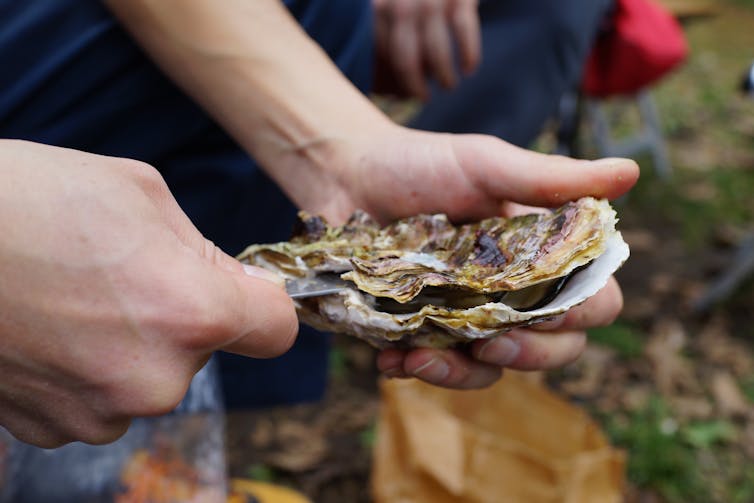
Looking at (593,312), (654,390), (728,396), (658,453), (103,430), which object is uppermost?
(103,430)

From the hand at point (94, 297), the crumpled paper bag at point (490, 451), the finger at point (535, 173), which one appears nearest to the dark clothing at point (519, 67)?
the crumpled paper bag at point (490, 451)

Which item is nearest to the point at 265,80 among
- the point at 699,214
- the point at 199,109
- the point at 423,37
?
the point at 199,109

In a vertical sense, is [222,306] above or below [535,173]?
above

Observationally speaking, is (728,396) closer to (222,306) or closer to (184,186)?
(184,186)

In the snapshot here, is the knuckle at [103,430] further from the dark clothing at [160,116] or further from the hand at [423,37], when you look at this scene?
the hand at [423,37]

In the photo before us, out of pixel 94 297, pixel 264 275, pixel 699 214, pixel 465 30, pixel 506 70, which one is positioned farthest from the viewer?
pixel 699 214

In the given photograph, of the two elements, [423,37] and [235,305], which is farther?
[423,37]
